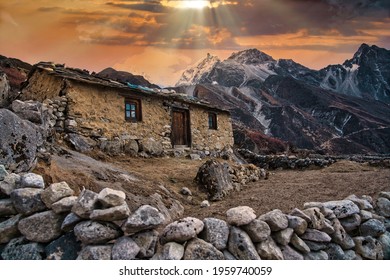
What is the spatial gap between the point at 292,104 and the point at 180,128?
4544 centimetres

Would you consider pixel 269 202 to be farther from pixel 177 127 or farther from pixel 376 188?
pixel 177 127

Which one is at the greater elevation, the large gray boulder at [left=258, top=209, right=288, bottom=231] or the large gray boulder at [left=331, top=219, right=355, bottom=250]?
the large gray boulder at [left=258, top=209, right=288, bottom=231]

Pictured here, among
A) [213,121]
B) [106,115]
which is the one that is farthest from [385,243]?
[213,121]

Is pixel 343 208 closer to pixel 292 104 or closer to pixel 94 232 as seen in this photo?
pixel 94 232

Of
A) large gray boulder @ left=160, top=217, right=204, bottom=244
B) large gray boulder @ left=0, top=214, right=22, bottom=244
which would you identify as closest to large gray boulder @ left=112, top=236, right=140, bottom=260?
large gray boulder @ left=160, top=217, right=204, bottom=244

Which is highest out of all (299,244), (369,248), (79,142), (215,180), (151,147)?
(79,142)

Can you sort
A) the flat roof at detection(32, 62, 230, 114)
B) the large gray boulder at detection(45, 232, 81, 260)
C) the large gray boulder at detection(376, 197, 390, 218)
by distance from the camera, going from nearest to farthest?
the large gray boulder at detection(45, 232, 81, 260)
the large gray boulder at detection(376, 197, 390, 218)
the flat roof at detection(32, 62, 230, 114)

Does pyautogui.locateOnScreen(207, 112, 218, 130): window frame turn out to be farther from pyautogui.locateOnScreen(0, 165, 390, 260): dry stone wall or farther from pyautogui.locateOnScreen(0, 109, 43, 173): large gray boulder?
pyautogui.locateOnScreen(0, 165, 390, 260): dry stone wall

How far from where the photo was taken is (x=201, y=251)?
2.61 metres

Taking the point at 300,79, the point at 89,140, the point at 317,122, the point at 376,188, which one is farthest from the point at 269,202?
the point at 300,79

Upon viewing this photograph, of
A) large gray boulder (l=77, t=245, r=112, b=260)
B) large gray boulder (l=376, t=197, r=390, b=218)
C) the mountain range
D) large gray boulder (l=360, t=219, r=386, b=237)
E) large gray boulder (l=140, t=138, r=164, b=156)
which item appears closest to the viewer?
large gray boulder (l=77, t=245, r=112, b=260)

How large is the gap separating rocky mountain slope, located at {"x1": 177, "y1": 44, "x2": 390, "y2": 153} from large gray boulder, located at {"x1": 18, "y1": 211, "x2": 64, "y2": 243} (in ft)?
49.7

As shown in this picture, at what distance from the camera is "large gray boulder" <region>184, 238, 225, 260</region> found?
2.58m

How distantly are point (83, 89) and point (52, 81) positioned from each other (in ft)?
3.52
